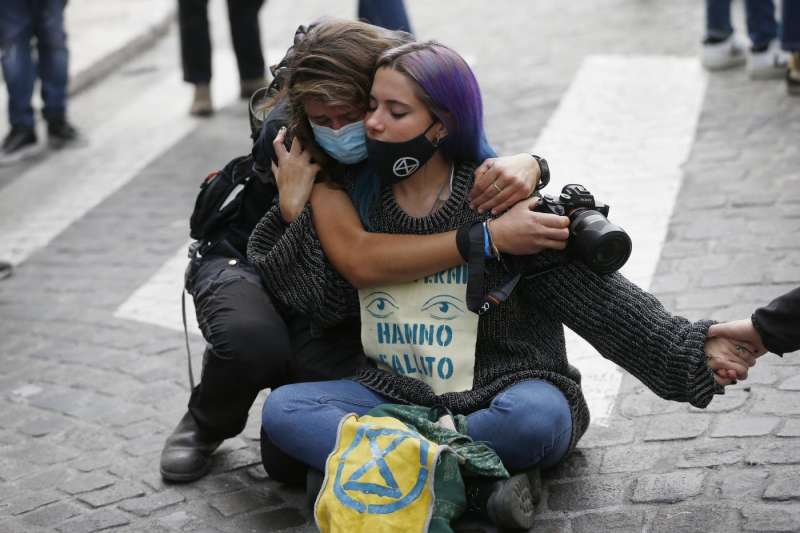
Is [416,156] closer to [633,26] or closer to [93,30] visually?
[633,26]

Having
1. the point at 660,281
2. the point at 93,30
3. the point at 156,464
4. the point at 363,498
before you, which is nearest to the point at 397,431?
the point at 363,498

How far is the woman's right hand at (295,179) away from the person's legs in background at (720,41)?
15.7 feet

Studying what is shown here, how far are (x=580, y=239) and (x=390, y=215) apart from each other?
0.58 metres

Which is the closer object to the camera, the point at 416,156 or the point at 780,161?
the point at 416,156

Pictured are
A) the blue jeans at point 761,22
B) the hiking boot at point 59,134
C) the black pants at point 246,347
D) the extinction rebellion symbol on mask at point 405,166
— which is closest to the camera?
the extinction rebellion symbol on mask at point 405,166

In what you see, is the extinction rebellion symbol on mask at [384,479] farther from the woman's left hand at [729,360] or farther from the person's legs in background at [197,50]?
the person's legs in background at [197,50]

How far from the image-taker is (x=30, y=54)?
8.05 m

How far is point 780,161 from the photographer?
614cm

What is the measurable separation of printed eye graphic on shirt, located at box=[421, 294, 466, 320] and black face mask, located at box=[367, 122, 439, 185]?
344mm

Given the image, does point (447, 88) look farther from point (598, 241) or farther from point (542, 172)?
point (598, 241)

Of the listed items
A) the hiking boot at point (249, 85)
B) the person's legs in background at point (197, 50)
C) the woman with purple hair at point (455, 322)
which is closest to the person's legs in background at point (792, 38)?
the hiking boot at point (249, 85)

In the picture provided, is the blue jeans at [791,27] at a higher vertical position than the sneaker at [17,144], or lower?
higher

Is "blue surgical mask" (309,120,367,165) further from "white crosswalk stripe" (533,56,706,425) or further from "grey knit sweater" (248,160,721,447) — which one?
"white crosswalk stripe" (533,56,706,425)

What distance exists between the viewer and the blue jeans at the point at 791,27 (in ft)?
22.9
